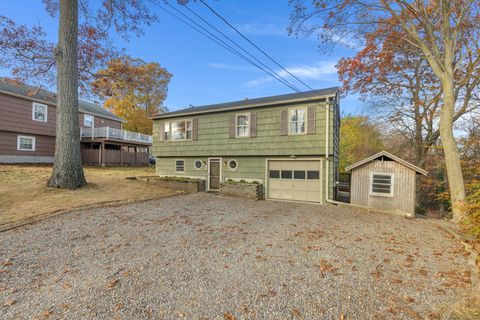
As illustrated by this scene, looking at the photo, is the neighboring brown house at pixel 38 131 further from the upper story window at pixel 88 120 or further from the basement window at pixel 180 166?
the basement window at pixel 180 166

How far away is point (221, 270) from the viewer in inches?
138

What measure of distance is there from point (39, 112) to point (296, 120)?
67.5ft

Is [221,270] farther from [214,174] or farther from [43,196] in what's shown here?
[214,174]

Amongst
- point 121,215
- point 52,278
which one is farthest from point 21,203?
point 52,278

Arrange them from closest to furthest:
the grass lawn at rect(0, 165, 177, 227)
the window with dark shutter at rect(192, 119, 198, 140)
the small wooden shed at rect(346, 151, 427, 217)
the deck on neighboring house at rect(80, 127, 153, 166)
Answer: the grass lawn at rect(0, 165, 177, 227) < the small wooden shed at rect(346, 151, 427, 217) < the window with dark shutter at rect(192, 119, 198, 140) < the deck on neighboring house at rect(80, 127, 153, 166)

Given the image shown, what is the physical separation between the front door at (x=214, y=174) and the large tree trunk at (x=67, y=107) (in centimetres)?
607

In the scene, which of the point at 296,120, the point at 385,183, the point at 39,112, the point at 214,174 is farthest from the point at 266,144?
the point at 39,112

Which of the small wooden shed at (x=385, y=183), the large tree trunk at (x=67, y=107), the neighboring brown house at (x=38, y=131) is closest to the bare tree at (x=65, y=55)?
the large tree trunk at (x=67, y=107)

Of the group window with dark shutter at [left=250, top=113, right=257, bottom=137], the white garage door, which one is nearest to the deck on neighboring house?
window with dark shutter at [left=250, top=113, right=257, bottom=137]

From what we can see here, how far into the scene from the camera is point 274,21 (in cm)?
915

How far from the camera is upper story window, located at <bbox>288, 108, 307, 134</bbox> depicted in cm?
1030

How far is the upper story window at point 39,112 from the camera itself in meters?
17.5

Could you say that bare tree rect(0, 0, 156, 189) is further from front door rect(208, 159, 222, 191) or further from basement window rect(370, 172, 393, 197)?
basement window rect(370, 172, 393, 197)

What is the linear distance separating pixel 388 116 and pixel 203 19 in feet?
42.9
